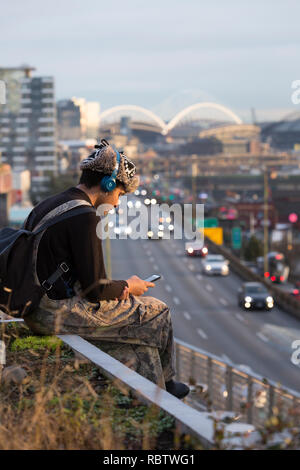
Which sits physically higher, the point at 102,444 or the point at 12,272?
the point at 12,272

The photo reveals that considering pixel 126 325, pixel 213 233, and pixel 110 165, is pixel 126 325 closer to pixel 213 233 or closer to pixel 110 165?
pixel 110 165

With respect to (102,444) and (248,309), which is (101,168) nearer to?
(102,444)

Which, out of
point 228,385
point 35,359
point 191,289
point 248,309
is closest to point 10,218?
point 191,289

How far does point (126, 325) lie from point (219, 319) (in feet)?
141

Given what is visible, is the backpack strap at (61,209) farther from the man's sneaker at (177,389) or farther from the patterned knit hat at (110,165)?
the man's sneaker at (177,389)

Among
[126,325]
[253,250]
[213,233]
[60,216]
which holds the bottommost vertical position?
[253,250]

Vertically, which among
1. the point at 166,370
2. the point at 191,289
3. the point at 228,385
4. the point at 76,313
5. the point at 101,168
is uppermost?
the point at 101,168

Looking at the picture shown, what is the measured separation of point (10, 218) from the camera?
4215 inches

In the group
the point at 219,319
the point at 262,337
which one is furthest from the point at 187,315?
the point at 262,337

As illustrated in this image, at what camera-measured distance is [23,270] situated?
249 inches

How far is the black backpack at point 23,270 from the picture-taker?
630 centimetres

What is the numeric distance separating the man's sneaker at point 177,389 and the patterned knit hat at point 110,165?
1.35m
